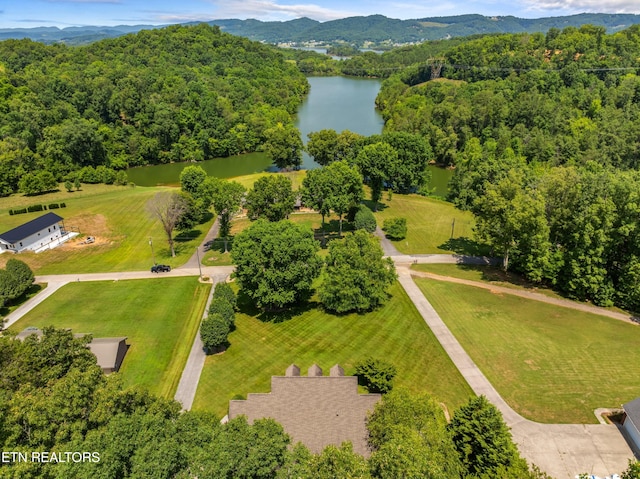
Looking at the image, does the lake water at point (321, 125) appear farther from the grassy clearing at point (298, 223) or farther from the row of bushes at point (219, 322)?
the row of bushes at point (219, 322)

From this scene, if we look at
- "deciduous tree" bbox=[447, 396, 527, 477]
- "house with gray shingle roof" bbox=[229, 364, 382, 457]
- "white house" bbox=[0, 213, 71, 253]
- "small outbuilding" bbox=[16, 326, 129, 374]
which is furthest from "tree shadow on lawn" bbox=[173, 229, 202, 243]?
"deciduous tree" bbox=[447, 396, 527, 477]

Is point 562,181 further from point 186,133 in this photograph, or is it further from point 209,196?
point 186,133

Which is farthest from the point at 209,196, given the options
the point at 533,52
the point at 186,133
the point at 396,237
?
the point at 533,52

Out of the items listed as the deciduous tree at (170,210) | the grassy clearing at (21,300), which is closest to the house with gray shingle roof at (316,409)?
the deciduous tree at (170,210)

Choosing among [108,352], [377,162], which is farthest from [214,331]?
[377,162]

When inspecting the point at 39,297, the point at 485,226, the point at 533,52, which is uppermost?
the point at 533,52

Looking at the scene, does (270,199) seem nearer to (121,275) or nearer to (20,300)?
(121,275)
